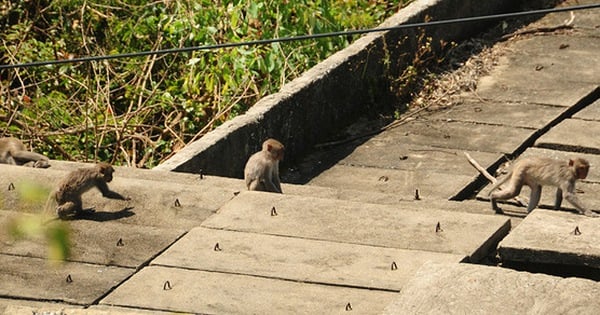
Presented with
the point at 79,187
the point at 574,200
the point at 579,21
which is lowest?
the point at 574,200

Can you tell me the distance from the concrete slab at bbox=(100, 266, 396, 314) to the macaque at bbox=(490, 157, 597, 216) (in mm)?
2906

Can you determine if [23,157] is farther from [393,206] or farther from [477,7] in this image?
[477,7]

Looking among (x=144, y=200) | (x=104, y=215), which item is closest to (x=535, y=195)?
(x=144, y=200)

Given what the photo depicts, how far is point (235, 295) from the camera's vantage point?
6.06m

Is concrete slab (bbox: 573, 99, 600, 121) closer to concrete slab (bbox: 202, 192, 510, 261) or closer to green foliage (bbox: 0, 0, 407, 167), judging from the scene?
green foliage (bbox: 0, 0, 407, 167)

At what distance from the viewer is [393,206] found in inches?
296

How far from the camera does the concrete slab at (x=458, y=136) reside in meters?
10.8

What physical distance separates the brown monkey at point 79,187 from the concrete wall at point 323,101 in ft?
3.85

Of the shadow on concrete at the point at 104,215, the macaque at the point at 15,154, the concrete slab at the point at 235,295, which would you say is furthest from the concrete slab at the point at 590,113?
the concrete slab at the point at 235,295

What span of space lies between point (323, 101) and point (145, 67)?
2.42 m

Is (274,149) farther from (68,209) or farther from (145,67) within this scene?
(145,67)

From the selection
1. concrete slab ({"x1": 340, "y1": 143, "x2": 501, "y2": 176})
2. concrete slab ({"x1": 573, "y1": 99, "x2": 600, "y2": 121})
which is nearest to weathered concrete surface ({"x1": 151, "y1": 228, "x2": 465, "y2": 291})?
concrete slab ({"x1": 340, "y1": 143, "x2": 501, "y2": 176})

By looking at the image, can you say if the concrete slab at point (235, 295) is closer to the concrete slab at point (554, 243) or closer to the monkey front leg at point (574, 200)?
the concrete slab at point (554, 243)

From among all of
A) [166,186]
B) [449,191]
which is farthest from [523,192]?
[166,186]
